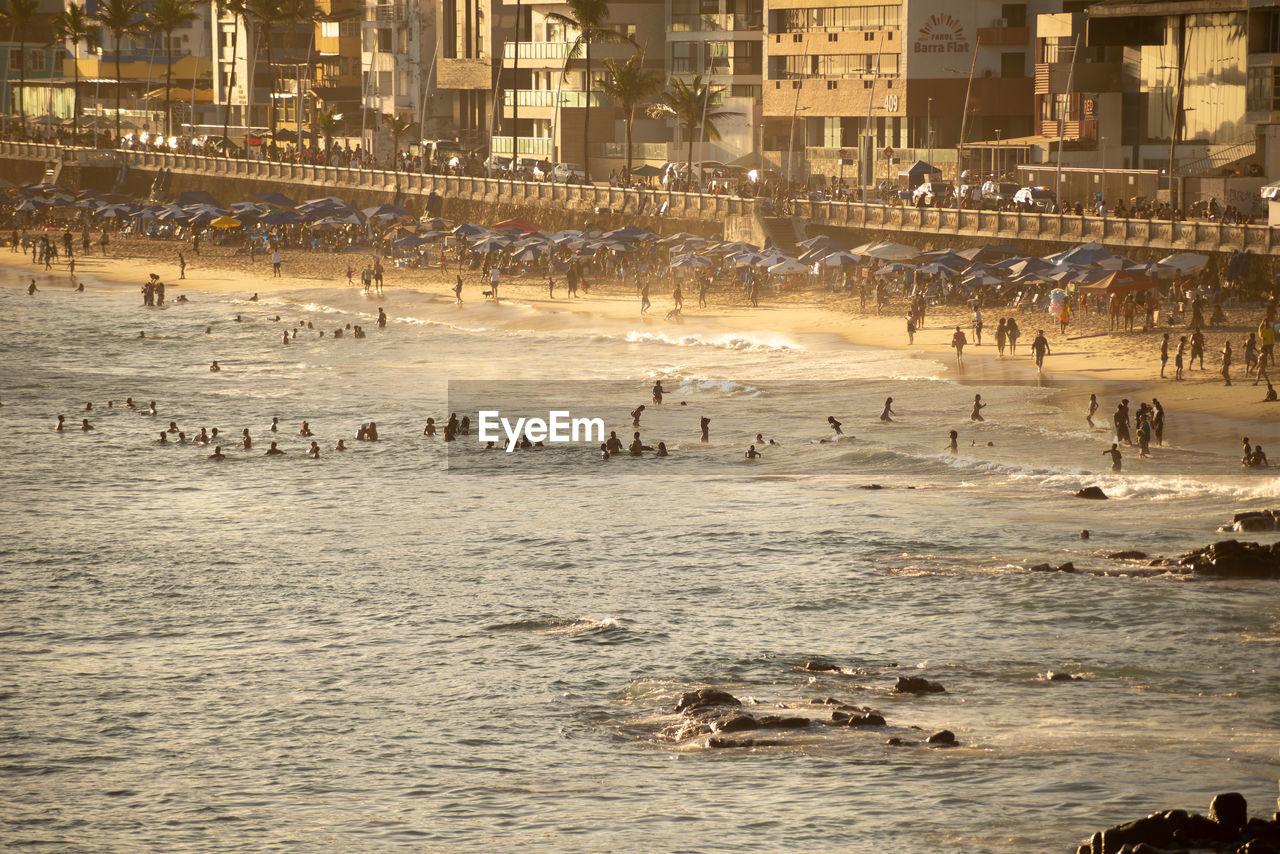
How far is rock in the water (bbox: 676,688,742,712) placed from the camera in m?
25.2

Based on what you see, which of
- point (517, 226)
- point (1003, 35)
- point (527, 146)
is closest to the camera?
point (517, 226)

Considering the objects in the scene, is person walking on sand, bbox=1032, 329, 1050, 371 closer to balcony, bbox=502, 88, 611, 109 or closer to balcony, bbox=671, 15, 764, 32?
balcony, bbox=671, 15, 764, 32

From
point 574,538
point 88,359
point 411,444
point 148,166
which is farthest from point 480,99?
point 574,538

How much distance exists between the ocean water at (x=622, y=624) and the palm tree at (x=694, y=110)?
3647cm

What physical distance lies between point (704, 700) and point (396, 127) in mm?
92503

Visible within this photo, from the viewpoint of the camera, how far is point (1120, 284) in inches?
2019

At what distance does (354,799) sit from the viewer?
75.0 feet

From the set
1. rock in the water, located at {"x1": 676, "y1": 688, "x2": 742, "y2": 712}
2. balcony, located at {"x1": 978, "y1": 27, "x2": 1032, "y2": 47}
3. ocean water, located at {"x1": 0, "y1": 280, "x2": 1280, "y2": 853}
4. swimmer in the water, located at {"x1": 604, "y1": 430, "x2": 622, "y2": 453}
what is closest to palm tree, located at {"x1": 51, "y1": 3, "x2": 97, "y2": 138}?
balcony, located at {"x1": 978, "y1": 27, "x2": 1032, "y2": 47}

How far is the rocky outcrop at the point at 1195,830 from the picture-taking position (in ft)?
62.4

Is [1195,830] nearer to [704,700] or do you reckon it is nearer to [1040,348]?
[704,700]

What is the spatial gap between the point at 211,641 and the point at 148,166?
92.7 meters

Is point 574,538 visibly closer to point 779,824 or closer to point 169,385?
point 779,824

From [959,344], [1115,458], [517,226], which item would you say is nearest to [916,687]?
[1115,458]

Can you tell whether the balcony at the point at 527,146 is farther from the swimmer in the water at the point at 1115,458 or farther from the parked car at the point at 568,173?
the swimmer in the water at the point at 1115,458
